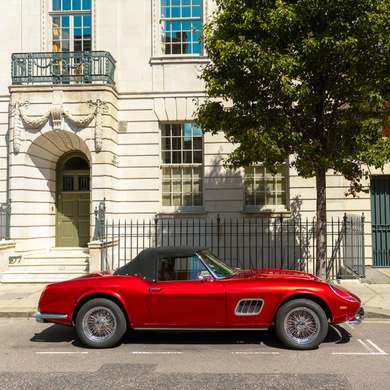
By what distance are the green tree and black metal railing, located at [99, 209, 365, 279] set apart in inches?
131

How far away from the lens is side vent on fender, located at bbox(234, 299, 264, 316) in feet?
21.1

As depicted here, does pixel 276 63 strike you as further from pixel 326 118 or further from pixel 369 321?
pixel 369 321

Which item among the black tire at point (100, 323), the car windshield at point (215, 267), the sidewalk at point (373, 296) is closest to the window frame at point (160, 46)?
the sidewalk at point (373, 296)

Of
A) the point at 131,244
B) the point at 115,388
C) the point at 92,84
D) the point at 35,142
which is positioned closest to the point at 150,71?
the point at 92,84

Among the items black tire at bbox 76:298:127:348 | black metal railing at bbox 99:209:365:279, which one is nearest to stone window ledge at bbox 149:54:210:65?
black metal railing at bbox 99:209:365:279

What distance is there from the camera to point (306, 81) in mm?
9438

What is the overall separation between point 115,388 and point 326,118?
758 cm

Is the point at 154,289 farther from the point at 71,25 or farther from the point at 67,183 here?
the point at 71,25

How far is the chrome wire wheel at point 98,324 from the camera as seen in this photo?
6633 mm

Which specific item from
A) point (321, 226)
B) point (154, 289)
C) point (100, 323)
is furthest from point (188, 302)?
point (321, 226)

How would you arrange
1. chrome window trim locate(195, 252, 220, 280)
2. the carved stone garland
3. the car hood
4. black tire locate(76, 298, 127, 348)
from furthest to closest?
1. the carved stone garland
2. the car hood
3. chrome window trim locate(195, 252, 220, 280)
4. black tire locate(76, 298, 127, 348)

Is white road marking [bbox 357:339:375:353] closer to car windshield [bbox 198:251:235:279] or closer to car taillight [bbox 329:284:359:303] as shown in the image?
car taillight [bbox 329:284:359:303]

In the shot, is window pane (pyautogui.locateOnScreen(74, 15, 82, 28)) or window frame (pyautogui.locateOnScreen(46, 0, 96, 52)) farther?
window pane (pyautogui.locateOnScreen(74, 15, 82, 28))

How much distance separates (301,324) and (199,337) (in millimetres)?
1701
